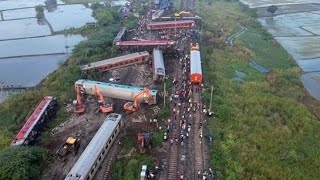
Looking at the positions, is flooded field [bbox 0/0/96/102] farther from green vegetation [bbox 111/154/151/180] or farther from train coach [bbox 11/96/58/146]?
green vegetation [bbox 111/154/151/180]

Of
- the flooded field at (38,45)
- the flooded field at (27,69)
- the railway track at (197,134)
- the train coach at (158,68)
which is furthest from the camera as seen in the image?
the flooded field at (38,45)

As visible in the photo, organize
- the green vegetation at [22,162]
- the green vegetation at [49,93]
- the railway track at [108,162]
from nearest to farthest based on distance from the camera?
the green vegetation at [22,162] → the railway track at [108,162] → the green vegetation at [49,93]

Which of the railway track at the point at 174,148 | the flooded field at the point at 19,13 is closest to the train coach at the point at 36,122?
the railway track at the point at 174,148

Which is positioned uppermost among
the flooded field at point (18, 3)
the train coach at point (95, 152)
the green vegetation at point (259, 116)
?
the flooded field at point (18, 3)

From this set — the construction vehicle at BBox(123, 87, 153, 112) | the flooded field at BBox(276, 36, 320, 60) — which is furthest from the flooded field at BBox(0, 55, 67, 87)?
the flooded field at BBox(276, 36, 320, 60)

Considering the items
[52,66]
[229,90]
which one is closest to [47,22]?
[52,66]

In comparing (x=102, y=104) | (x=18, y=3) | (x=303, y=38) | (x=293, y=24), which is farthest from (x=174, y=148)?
(x=18, y=3)

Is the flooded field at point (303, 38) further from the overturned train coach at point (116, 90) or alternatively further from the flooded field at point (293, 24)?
the overturned train coach at point (116, 90)

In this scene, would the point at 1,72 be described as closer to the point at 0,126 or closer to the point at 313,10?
the point at 0,126
